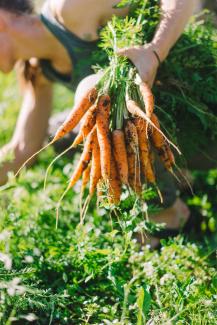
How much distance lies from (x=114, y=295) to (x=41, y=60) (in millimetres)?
1360

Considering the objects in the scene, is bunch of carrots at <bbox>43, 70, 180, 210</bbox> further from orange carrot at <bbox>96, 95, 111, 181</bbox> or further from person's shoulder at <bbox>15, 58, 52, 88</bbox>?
person's shoulder at <bbox>15, 58, 52, 88</bbox>

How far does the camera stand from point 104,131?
200 centimetres

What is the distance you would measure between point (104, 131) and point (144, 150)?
16 cm

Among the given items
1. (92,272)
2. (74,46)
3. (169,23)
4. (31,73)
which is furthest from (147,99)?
(31,73)

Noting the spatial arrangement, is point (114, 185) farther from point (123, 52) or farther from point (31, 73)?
point (31, 73)

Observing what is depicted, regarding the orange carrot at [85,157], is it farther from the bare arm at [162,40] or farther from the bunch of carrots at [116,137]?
the bare arm at [162,40]

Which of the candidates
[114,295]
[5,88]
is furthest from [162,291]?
[5,88]

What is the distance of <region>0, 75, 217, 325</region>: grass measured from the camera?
1.83 m

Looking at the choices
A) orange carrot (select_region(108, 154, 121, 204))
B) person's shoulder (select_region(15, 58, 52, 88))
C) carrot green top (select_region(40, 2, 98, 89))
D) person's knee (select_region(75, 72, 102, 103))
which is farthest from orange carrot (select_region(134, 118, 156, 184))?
person's shoulder (select_region(15, 58, 52, 88))

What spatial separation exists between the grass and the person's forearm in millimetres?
679

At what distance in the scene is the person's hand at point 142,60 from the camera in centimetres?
207

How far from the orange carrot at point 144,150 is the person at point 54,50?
0.19 metres

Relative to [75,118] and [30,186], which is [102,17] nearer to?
[75,118]

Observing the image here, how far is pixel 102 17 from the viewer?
2543 millimetres
